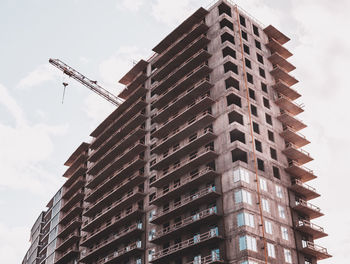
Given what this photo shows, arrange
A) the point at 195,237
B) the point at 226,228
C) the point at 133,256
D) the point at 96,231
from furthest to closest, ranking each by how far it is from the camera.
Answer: the point at 96,231, the point at 133,256, the point at 195,237, the point at 226,228

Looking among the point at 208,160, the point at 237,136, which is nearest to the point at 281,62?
the point at 237,136

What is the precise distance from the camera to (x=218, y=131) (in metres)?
58.2

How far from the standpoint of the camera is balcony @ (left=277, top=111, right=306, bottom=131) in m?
65.1

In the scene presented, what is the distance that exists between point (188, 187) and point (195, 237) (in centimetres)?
687

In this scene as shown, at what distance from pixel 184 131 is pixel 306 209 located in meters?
20.2

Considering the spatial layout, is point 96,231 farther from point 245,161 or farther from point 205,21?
point 205,21

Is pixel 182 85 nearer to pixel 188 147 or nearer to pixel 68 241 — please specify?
pixel 188 147

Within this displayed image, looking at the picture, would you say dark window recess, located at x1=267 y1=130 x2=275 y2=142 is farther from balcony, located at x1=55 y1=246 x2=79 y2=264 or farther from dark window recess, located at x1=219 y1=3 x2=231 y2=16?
balcony, located at x1=55 y1=246 x2=79 y2=264

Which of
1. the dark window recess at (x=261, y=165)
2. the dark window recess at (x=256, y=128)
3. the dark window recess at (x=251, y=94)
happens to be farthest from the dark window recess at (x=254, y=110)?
the dark window recess at (x=261, y=165)

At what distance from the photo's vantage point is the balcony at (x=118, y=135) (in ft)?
253

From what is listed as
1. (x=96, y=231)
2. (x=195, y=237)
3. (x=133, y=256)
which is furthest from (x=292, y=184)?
(x=96, y=231)

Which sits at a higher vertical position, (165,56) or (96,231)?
(165,56)

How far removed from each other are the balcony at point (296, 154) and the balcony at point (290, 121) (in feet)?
11.4

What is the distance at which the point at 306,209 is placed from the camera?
5862 centimetres
